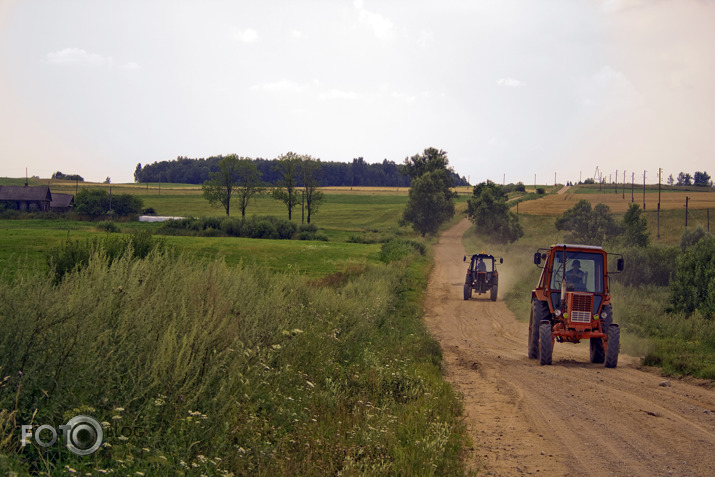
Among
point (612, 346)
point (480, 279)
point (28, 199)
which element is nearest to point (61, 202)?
point (28, 199)

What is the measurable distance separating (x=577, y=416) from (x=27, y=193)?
281ft

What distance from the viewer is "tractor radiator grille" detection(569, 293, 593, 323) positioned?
1325 centimetres

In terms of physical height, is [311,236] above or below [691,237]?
below

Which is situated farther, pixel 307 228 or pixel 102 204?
pixel 102 204

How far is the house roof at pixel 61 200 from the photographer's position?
79.4 metres

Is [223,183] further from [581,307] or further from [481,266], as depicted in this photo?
[581,307]

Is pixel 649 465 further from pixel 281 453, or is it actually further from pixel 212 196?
pixel 212 196

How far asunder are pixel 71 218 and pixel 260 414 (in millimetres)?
72822

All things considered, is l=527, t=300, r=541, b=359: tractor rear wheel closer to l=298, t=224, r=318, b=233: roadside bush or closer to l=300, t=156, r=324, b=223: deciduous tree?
l=298, t=224, r=318, b=233: roadside bush

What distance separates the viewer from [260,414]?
6762mm

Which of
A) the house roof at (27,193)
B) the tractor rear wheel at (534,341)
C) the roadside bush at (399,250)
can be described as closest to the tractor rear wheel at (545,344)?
the tractor rear wheel at (534,341)

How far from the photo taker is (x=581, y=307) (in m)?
13.3

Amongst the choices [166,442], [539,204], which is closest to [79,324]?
[166,442]

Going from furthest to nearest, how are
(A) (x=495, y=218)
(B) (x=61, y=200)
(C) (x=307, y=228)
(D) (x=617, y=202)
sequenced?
1. (B) (x=61, y=200)
2. (D) (x=617, y=202)
3. (A) (x=495, y=218)
4. (C) (x=307, y=228)
